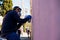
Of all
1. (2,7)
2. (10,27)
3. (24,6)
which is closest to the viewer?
(10,27)

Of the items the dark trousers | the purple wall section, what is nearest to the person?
the dark trousers

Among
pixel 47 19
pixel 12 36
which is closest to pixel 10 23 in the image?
pixel 12 36

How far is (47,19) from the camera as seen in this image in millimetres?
3254

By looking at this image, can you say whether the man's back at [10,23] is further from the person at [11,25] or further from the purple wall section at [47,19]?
the purple wall section at [47,19]

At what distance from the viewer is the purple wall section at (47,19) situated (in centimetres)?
324

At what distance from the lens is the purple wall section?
324 cm

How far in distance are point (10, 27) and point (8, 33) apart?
0.13 meters

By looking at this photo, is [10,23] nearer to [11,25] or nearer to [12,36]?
[11,25]

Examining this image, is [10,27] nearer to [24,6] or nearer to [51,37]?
[51,37]

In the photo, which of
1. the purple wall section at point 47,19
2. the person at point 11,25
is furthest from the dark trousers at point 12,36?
the purple wall section at point 47,19

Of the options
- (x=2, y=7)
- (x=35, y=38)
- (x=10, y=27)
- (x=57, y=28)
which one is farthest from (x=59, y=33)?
(x=2, y=7)

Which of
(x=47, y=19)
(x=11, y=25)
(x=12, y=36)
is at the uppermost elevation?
(x=47, y=19)

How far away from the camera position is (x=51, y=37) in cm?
329

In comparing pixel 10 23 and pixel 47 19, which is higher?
pixel 47 19
